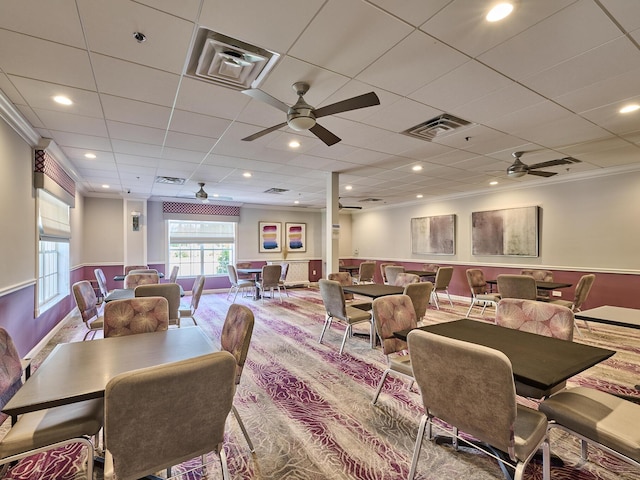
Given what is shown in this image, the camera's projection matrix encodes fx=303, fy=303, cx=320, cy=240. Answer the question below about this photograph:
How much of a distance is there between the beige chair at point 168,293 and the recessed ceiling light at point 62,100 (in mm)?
1884

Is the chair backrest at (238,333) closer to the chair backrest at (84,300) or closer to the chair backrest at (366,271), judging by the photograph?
the chair backrest at (84,300)

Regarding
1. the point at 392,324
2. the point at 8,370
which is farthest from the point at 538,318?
the point at 8,370

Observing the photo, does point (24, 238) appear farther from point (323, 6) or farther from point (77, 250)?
point (323, 6)

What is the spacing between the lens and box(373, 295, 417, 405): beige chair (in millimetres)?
2283

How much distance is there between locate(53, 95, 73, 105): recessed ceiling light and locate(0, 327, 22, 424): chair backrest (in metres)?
2.09

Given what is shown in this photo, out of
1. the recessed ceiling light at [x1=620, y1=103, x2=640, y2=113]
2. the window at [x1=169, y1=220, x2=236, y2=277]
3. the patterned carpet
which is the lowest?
the patterned carpet

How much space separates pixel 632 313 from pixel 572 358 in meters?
1.35

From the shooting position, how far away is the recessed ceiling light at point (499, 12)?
168cm

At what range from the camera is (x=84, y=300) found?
11.2ft

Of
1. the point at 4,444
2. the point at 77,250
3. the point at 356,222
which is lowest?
the point at 4,444

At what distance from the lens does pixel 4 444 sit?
1.33m

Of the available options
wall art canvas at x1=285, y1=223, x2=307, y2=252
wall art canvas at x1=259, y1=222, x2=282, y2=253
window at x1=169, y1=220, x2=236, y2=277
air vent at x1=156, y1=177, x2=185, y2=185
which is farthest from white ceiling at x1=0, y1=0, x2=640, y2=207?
wall art canvas at x1=285, y1=223, x2=307, y2=252

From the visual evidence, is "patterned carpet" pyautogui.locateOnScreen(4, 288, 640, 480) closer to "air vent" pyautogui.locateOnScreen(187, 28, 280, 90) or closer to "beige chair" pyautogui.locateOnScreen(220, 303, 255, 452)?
"beige chair" pyautogui.locateOnScreen(220, 303, 255, 452)

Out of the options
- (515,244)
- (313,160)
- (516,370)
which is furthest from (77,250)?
(515,244)
